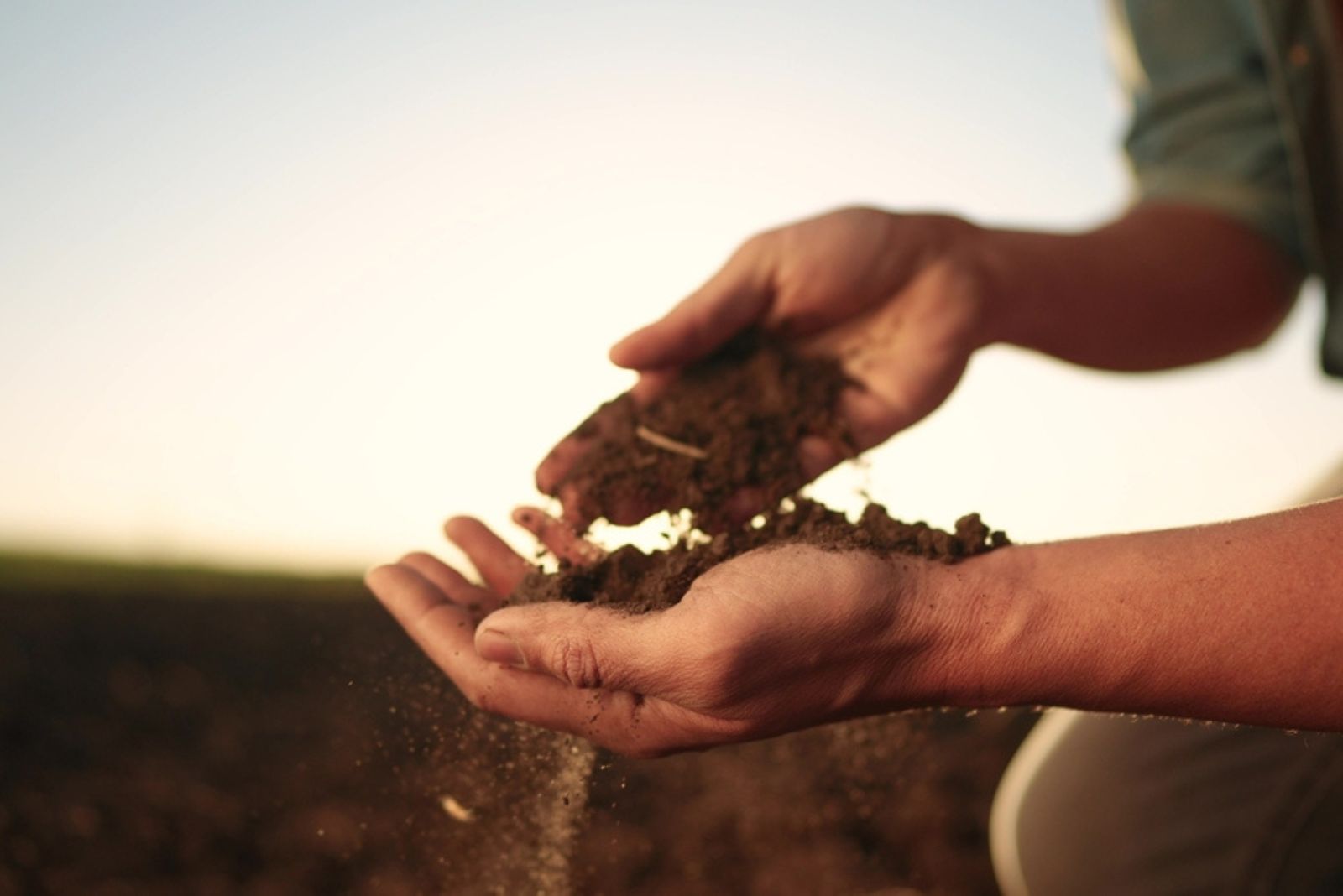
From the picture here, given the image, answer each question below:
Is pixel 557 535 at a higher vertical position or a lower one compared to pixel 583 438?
lower

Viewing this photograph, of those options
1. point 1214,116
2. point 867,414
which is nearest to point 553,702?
point 867,414

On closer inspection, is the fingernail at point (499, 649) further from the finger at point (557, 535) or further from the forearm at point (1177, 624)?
the forearm at point (1177, 624)

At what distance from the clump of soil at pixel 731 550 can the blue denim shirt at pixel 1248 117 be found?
4.06ft

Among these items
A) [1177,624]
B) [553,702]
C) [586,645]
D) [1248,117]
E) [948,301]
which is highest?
[1248,117]

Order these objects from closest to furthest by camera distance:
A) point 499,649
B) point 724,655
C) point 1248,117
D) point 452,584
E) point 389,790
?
1. point 724,655
2. point 499,649
3. point 452,584
4. point 389,790
5. point 1248,117

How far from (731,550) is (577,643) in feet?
1.15

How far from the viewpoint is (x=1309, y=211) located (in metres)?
2.14

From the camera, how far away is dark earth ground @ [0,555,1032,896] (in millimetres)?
1680

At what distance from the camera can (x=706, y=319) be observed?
6.00 feet

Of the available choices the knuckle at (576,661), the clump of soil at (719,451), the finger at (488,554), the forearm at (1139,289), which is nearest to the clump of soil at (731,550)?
the clump of soil at (719,451)

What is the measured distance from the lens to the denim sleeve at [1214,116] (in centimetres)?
234

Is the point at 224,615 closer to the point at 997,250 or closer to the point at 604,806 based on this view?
the point at 604,806

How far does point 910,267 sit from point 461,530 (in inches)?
46.1

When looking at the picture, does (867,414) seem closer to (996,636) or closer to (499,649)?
(996,636)
